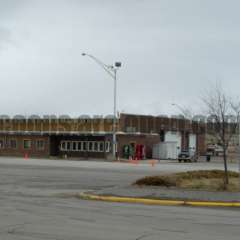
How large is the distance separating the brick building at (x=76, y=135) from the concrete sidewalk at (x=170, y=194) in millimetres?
62765

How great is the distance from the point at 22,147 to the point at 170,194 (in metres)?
76.5

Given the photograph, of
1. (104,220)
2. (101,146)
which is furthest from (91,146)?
(104,220)

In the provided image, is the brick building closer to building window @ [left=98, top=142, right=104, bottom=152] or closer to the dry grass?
building window @ [left=98, top=142, right=104, bottom=152]

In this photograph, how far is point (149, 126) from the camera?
9794 cm

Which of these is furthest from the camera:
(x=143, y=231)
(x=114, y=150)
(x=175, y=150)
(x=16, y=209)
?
(x=175, y=150)

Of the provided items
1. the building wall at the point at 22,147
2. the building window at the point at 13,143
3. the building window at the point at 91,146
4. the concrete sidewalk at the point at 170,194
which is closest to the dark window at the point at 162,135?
the building window at the point at 91,146

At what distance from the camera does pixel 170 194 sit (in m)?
23.4

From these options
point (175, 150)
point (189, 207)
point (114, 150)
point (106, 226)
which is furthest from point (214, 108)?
point (175, 150)

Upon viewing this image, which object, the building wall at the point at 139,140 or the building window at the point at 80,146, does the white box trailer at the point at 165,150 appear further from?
the building window at the point at 80,146

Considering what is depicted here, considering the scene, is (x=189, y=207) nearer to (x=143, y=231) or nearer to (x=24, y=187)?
(x=143, y=231)

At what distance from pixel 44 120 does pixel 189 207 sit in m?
A: 77.4

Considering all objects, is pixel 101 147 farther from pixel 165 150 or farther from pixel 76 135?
pixel 165 150

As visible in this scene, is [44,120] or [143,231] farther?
[44,120]

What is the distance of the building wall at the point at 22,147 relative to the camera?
95812 millimetres
